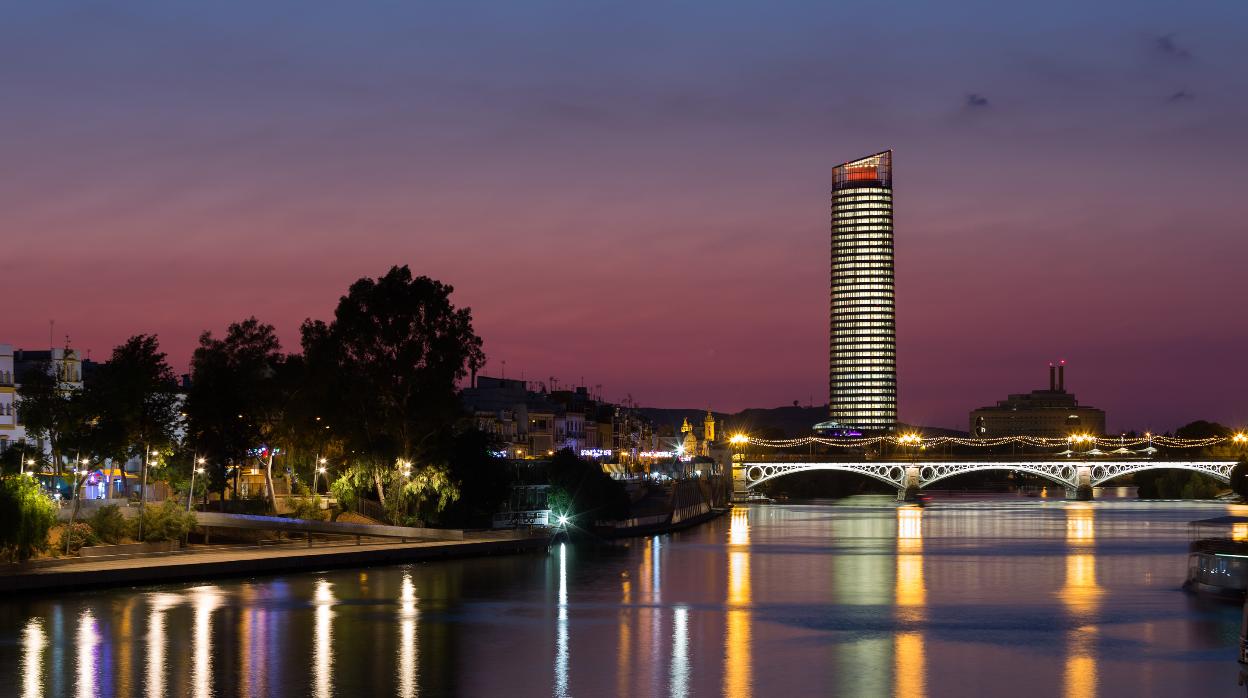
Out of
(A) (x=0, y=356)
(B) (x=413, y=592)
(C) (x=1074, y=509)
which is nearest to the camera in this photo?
(B) (x=413, y=592)

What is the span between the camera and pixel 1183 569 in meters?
76.6

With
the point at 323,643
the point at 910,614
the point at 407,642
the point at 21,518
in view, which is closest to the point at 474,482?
the point at 21,518

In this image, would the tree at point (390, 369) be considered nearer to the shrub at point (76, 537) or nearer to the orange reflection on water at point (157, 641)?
the shrub at point (76, 537)

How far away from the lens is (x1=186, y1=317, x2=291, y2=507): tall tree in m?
86.9

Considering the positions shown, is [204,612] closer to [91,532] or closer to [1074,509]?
[91,532]

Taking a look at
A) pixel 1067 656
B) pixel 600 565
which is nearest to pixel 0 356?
pixel 600 565

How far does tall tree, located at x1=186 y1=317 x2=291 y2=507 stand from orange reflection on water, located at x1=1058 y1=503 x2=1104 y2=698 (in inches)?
1709

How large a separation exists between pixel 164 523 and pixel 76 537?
681 cm

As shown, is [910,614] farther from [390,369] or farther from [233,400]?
[233,400]

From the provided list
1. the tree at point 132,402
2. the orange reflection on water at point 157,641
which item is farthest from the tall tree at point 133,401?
the orange reflection on water at point 157,641

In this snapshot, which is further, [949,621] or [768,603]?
[768,603]

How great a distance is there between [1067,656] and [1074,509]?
487ft

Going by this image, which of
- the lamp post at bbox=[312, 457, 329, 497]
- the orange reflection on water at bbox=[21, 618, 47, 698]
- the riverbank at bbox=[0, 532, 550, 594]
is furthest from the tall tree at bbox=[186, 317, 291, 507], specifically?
the orange reflection on water at bbox=[21, 618, 47, 698]

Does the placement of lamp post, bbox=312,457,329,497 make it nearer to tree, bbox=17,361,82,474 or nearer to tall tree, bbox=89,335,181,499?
tall tree, bbox=89,335,181,499
